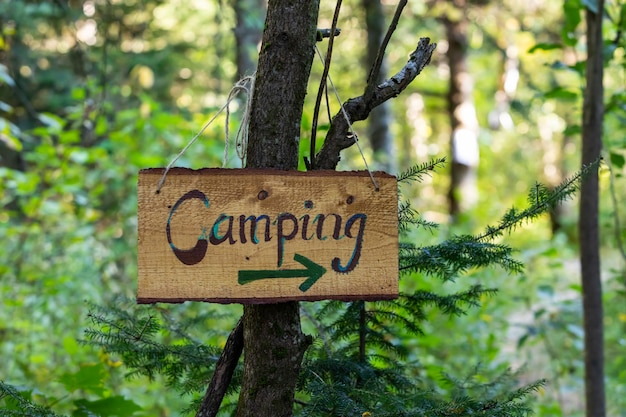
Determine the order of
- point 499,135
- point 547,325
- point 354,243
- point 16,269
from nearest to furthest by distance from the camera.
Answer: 1. point 354,243
2. point 547,325
3. point 16,269
4. point 499,135

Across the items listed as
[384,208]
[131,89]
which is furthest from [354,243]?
[131,89]

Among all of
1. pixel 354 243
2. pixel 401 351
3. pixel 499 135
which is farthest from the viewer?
pixel 499 135

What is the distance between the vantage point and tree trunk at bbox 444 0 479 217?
9141 millimetres

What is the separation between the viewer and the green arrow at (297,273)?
4.01ft

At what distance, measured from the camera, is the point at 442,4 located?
28.0 ft

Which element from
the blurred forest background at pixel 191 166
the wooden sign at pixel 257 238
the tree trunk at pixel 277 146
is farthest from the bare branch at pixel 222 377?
the blurred forest background at pixel 191 166

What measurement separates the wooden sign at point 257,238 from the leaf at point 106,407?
636mm

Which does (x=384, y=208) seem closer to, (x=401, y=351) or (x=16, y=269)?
(x=401, y=351)

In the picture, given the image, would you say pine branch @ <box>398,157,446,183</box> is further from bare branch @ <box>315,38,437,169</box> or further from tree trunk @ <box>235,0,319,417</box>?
tree trunk @ <box>235,0,319,417</box>

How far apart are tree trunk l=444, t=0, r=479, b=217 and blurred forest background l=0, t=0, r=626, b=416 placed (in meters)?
0.02

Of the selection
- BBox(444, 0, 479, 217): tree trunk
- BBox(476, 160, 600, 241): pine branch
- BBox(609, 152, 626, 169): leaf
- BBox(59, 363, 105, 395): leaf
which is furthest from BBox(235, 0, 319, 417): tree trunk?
BBox(444, 0, 479, 217): tree trunk

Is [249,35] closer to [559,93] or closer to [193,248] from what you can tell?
[559,93]

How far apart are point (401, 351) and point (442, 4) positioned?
7644 millimetres

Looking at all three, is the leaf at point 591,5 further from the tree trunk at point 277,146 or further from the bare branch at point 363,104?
the tree trunk at point 277,146
